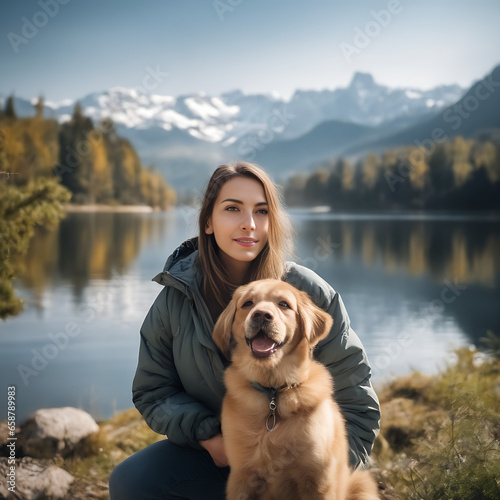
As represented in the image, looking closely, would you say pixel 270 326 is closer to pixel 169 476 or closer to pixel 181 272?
pixel 181 272

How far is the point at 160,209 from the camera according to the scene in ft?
32.7

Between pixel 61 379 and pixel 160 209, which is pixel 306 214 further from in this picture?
pixel 61 379

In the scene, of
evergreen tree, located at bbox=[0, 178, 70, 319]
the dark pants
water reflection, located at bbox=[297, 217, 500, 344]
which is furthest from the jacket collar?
water reflection, located at bbox=[297, 217, 500, 344]

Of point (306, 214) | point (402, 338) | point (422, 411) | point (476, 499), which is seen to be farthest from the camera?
point (306, 214)

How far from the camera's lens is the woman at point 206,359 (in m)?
2.43

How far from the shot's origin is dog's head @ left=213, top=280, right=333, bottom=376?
206 cm

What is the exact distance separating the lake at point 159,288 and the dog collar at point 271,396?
156 inches

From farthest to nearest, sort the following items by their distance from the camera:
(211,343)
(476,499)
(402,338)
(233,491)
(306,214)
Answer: (306,214) → (402,338) → (476,499) → (211,343) → (233,491)

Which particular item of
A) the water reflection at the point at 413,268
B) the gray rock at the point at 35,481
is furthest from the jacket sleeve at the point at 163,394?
the water reflection at the point at 413,268

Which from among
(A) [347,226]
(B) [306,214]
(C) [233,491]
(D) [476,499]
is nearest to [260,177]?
(C) [233,491]

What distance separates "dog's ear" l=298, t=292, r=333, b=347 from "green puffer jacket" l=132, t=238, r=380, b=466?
0.93 ft

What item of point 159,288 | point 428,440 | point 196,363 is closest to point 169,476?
point 196,363

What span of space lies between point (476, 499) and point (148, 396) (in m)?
1.92

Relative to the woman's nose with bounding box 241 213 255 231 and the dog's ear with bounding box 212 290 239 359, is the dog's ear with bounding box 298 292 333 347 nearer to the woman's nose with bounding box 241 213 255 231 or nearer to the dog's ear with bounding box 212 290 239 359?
the dog's ear with bounding box 212 290 239 359
